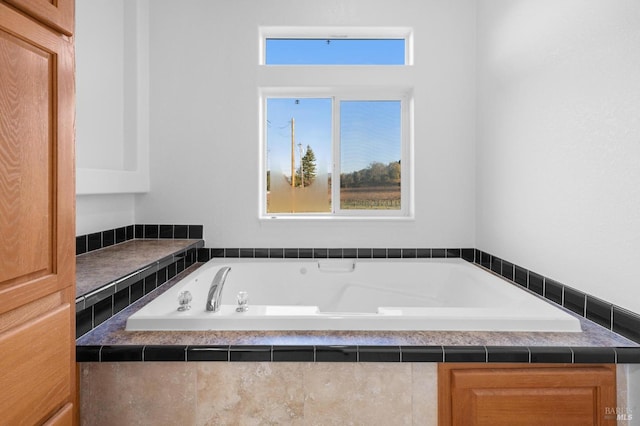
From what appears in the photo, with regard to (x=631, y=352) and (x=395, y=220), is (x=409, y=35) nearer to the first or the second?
(x=395, y=220)

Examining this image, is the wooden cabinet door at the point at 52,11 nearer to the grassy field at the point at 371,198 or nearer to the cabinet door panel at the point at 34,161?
the cabinet door panel at the point at 34,161

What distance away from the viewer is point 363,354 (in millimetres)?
1206

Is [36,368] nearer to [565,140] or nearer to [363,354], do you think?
[363,354]

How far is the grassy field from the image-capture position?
273 centimetres

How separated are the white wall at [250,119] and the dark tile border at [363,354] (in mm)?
1381

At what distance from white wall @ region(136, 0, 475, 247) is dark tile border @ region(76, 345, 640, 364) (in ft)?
4.53

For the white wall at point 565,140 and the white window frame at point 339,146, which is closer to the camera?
the white wall at point 565,140

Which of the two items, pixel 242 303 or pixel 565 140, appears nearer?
pixel 242 303

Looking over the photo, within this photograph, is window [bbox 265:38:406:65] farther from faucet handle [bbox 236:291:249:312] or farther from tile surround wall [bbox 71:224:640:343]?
faucet handle [bbox 236:291:249:312]

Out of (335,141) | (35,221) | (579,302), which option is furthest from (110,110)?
(579,302)

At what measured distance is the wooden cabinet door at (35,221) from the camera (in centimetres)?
86

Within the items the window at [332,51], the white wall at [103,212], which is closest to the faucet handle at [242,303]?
the white wall at [103,212]

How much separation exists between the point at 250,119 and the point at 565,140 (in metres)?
1.79

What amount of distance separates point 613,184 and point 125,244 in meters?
2.49
